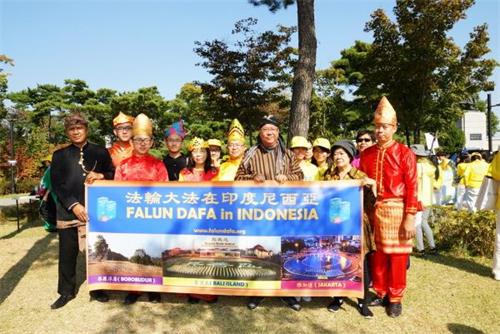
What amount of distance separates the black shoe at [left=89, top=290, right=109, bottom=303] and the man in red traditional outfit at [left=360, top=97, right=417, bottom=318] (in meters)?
3.12

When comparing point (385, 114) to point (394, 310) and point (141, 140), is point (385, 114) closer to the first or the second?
point (394, 310)

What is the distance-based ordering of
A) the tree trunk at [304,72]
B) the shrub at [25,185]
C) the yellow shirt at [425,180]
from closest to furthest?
the yellow shirt at [425,180] < the tree trunk at [304,72] < the shrub at [25,185]

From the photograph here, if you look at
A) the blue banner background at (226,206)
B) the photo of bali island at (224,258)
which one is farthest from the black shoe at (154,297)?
the blue banner background at (226,206)

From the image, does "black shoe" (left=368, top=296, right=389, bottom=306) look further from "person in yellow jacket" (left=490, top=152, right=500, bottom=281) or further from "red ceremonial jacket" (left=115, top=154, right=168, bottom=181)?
"red ceremonial jacket" (left=115, top=154, right=168, bottom=181)

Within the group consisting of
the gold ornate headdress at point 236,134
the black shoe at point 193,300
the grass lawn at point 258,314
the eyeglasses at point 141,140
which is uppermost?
the gold ornate headdress at point 236,134

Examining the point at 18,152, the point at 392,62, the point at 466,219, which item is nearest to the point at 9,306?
the point at 466,219

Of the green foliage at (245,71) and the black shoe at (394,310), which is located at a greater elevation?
the green foliage at (245,71)

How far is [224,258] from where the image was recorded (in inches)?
158

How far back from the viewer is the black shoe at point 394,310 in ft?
12.9

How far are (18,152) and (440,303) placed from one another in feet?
86.2

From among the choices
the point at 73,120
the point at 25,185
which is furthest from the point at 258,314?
the point at 25,185

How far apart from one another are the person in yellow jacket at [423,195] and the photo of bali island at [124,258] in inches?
162

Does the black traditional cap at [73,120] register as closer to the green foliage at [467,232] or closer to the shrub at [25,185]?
the green foliage at [467,232]

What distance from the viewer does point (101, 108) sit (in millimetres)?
27062
